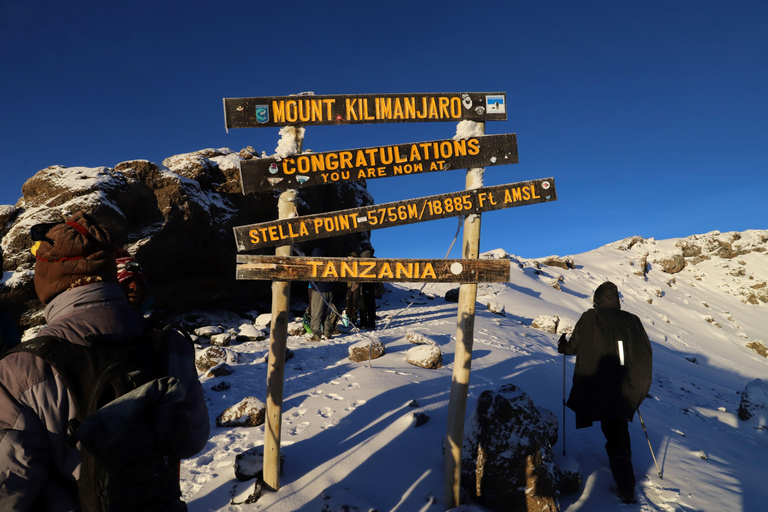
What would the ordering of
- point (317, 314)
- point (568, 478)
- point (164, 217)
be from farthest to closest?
point (164, 217)
point (317, 314)
point (568, 478)

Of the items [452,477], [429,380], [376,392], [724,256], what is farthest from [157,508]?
[724,256]

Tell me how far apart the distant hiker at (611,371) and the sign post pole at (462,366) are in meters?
1.68

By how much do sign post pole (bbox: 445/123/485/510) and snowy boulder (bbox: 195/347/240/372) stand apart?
4.73 m

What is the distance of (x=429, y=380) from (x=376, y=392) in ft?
3.49

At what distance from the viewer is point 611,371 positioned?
441cm

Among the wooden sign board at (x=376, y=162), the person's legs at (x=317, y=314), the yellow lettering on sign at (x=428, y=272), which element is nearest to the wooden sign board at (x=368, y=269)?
the yellow lettering on sign at (x=428, y=272)

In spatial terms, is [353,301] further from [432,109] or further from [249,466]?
[432,109]

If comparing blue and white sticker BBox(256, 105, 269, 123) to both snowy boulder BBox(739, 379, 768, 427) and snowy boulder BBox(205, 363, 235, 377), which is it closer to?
snowy boulder BBox(205, 363, 235, 377)

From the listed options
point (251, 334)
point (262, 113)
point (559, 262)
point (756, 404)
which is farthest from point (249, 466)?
point (559, 262)

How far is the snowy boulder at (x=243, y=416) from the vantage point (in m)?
4.87

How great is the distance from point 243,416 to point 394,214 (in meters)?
3.21

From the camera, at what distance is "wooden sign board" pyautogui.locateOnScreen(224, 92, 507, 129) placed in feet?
11.9

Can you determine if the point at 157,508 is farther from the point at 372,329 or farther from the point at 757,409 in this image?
the point at 757,409

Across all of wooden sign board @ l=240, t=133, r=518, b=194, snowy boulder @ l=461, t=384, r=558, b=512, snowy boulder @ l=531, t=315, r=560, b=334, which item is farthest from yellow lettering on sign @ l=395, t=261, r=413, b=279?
snowy boulder @ l=531, t=315, r=560, b=334
